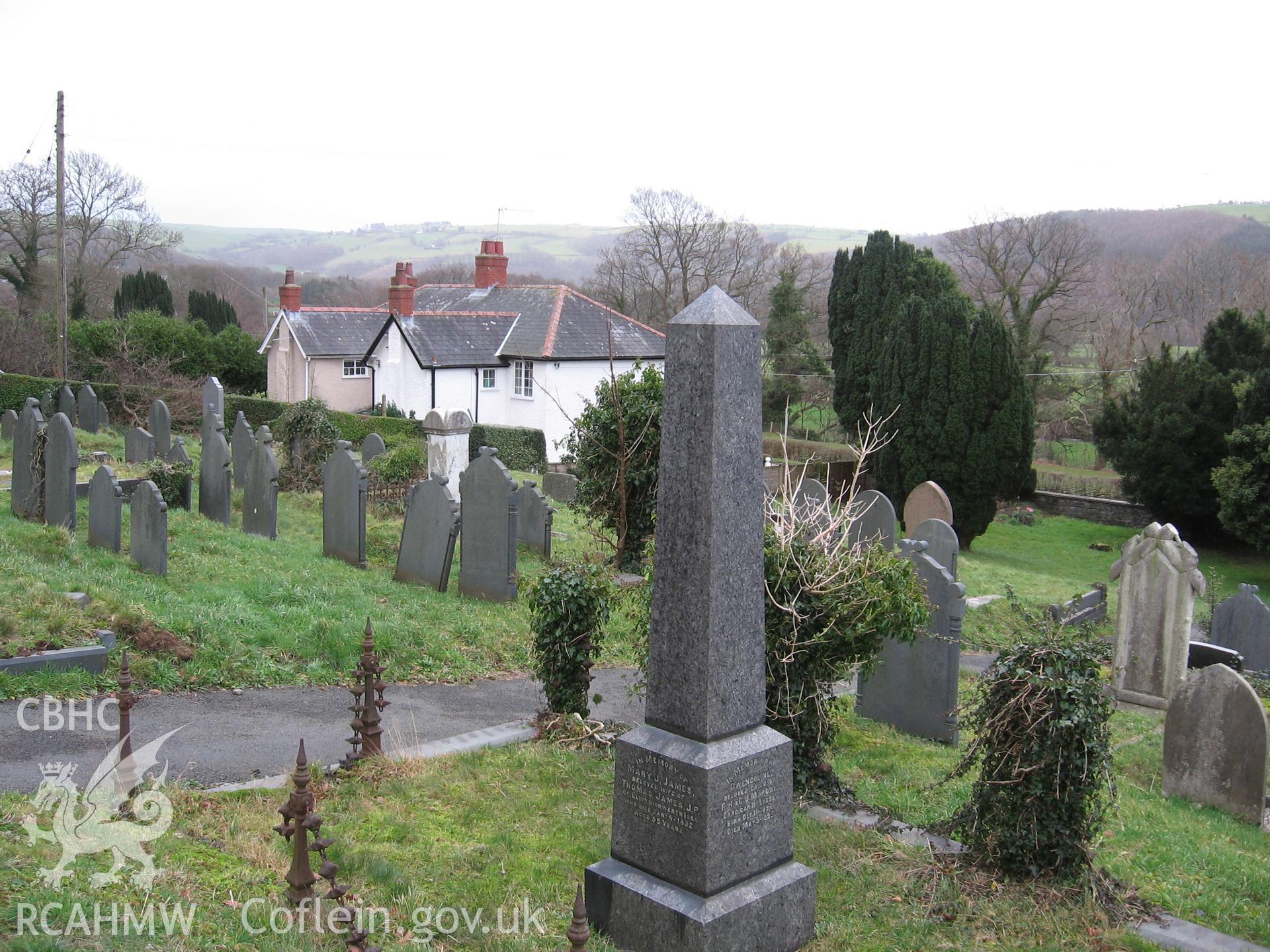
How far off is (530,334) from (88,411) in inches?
532

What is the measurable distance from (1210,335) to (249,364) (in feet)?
98.9

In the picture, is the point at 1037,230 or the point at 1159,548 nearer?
the point at 1159,548

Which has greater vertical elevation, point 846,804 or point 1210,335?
point 1210,335

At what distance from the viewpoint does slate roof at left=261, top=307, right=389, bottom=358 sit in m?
34.0

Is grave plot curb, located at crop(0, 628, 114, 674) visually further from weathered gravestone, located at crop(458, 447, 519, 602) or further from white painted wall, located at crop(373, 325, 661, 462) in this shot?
A: white painted wall, located at crop(373, 325, 661, 462)

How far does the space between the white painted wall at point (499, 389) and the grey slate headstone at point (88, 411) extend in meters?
9.70

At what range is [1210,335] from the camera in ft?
86.2

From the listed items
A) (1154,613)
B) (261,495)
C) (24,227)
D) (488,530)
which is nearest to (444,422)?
(261,495)

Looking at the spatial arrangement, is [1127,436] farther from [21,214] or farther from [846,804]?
[21,214]

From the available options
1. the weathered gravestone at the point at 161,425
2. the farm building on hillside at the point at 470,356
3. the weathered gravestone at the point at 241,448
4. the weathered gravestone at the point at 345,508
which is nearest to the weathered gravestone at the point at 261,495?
the weathered gravestone at the point at 345,508

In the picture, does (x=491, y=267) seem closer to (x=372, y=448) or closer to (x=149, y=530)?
(x=372, y=448)

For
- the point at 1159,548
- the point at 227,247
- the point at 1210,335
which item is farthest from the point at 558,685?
the point at 227,247

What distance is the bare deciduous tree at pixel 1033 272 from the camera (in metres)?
39.9

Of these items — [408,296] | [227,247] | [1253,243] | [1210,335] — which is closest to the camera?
[1210,335]
